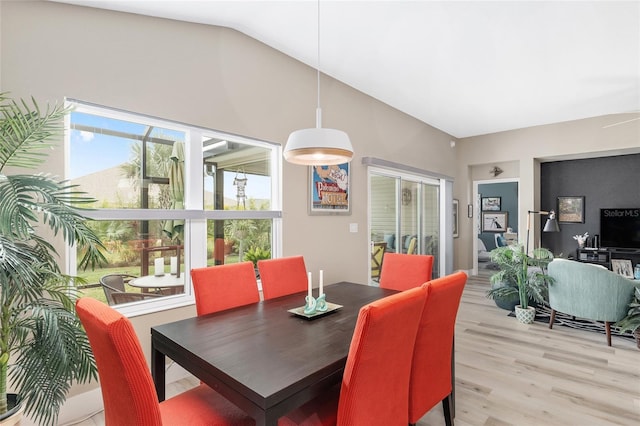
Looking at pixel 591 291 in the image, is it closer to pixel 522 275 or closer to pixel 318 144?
pixel 522 275

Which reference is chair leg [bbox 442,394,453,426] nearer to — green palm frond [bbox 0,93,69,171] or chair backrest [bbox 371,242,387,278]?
green palm frond [bbox 0,93,69,171]

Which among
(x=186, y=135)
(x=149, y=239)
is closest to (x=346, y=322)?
(x=149, y=239)

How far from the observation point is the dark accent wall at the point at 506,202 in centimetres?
864

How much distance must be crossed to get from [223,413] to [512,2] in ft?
10.8

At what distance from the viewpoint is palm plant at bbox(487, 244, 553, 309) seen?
389 cm

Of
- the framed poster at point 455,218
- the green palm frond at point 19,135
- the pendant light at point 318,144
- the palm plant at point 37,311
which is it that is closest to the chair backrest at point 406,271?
the pendant light at point 318,144

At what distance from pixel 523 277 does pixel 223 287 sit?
11.9ft

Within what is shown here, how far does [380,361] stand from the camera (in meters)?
1.27

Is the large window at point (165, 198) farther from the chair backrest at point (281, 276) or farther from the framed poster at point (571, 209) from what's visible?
the framed poster at point (571, 209)

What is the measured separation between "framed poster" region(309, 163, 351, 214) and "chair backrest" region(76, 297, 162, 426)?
2.64m

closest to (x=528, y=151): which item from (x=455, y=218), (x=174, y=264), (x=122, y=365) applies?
(x=455, y=218)

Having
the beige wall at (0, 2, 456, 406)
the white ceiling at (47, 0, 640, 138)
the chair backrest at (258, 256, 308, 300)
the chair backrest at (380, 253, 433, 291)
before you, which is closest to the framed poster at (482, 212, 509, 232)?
the white ceiling at (47, 0, 640, 138)

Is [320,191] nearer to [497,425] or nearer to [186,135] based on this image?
[186,135]

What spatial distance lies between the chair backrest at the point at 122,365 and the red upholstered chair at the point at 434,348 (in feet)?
3.89
